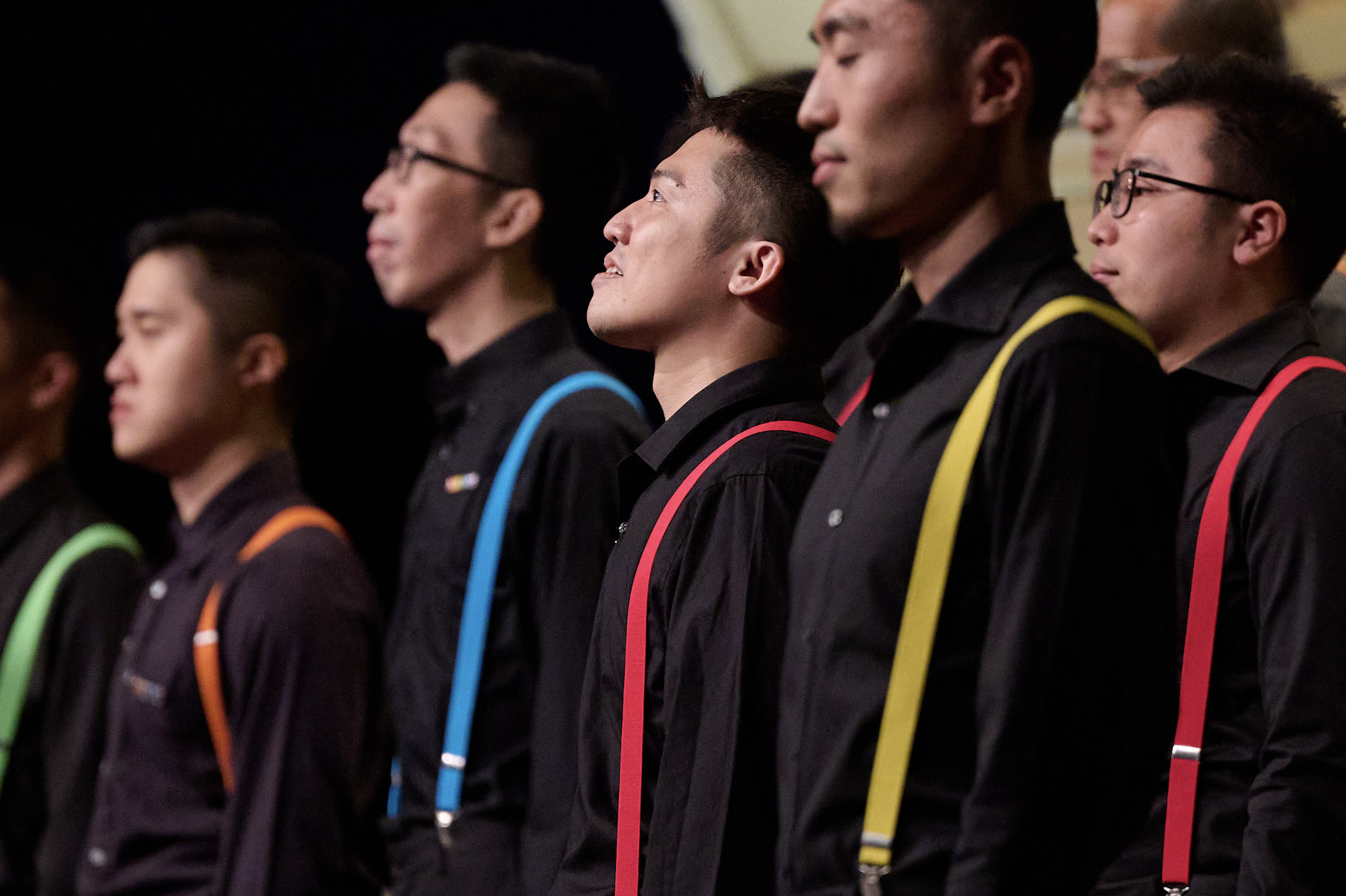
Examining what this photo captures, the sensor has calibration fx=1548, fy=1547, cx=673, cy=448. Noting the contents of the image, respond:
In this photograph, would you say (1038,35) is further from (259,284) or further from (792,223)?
(259,284)

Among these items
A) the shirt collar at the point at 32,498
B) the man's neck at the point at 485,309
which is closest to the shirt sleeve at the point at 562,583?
the man's neck at the point at 485,309

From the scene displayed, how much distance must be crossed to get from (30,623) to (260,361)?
2.16 ft

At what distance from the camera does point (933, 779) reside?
1250mm

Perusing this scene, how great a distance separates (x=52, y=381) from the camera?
11.0 feet

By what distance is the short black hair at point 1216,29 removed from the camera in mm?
2473

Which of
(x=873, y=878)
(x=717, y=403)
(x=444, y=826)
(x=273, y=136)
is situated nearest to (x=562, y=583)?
(x=444, y=826)

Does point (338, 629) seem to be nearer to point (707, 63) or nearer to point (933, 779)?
point (933, 779)

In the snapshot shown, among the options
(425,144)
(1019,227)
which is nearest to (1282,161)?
(1019,227)

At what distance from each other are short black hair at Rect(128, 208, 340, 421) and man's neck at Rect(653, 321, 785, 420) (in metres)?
1.38

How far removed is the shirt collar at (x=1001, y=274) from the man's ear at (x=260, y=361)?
181 cm

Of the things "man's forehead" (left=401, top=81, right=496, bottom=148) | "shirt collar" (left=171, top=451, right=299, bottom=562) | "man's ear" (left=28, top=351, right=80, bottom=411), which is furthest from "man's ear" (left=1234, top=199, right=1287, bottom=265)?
"man's ear" (left=28, top=351, right=80, bottom=411)

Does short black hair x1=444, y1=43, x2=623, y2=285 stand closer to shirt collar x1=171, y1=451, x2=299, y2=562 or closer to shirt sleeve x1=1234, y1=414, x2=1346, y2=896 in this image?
shirt collar x1=171, y1=451, x2=299, y2=562

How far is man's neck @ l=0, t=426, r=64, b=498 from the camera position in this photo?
322cm

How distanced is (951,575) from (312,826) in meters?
1.40
